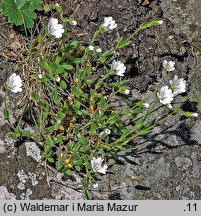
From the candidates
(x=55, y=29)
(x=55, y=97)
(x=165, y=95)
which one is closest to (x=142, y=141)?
(x=165, y=95)

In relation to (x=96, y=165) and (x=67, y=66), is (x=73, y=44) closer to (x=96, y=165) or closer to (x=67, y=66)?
(x=67, y=66)

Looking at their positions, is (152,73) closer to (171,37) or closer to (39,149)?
(171,37)

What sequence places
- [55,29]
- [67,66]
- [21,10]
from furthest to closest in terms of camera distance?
[21,10]
[67,66]
[55,29]

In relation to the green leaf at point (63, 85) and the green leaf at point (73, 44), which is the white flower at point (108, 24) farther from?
the green leaf at point (63, 85)

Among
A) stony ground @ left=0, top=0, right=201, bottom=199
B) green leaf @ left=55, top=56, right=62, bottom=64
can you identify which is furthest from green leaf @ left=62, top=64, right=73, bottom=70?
stony ground @ left=0, top=0, right=201, bottom=199

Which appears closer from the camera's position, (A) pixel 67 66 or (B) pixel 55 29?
(B) pixel 55 29

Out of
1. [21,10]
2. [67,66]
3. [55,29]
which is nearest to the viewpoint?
[55,29]
